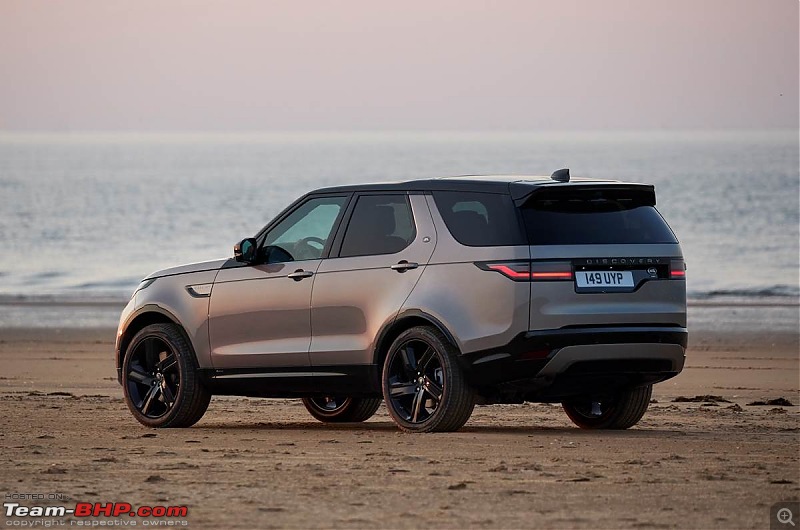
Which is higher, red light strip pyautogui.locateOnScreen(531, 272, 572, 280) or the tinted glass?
the tinted glass

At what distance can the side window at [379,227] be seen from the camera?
36.4ft

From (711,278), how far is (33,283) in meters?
16.2

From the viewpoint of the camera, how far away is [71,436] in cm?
1111

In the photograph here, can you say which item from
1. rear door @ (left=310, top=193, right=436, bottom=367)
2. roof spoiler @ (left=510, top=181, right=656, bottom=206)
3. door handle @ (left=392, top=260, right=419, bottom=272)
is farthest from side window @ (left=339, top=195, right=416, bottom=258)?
roof spoiler @ (left=510, top=181, right=656, bottom=206)

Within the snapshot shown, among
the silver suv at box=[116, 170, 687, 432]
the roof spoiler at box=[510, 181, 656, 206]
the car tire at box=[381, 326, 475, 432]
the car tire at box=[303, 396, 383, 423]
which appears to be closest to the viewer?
the silver suv at box=[116, 170, 687, 432]

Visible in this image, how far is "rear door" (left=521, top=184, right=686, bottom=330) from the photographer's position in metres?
10.4

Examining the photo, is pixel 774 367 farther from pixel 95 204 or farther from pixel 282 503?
pixel 95 204

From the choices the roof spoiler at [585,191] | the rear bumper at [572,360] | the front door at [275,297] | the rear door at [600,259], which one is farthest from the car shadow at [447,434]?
the roof spoiler at [585,191]

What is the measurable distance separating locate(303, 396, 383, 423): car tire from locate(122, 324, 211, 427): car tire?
118 centimetres

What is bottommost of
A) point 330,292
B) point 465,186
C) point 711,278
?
point 711,278

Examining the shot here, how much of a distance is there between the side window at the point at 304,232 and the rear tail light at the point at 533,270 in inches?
65.7

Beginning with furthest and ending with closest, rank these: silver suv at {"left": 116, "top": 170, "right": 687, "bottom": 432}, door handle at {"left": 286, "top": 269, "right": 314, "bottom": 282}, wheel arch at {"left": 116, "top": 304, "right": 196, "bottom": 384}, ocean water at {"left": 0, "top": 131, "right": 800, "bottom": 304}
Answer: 1. ocean water at {"left": 0, "top": 131, "right": 800, "bottom": 304}
2. wheel arch at {"left": 116, "top": 304, "right": 196, "bottom": 384}
3. door handle at {"left": 286, "top": 269, "right": 314, "bottom": 282}
4. silver suv at {"left": 116, "top": 170, "right": 687, "bottom": 432}

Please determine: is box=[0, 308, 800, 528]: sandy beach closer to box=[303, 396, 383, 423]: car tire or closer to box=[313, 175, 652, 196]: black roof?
box=[303, 396, 383, 423]: car tire

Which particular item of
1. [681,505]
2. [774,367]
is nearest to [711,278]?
[774,367]
